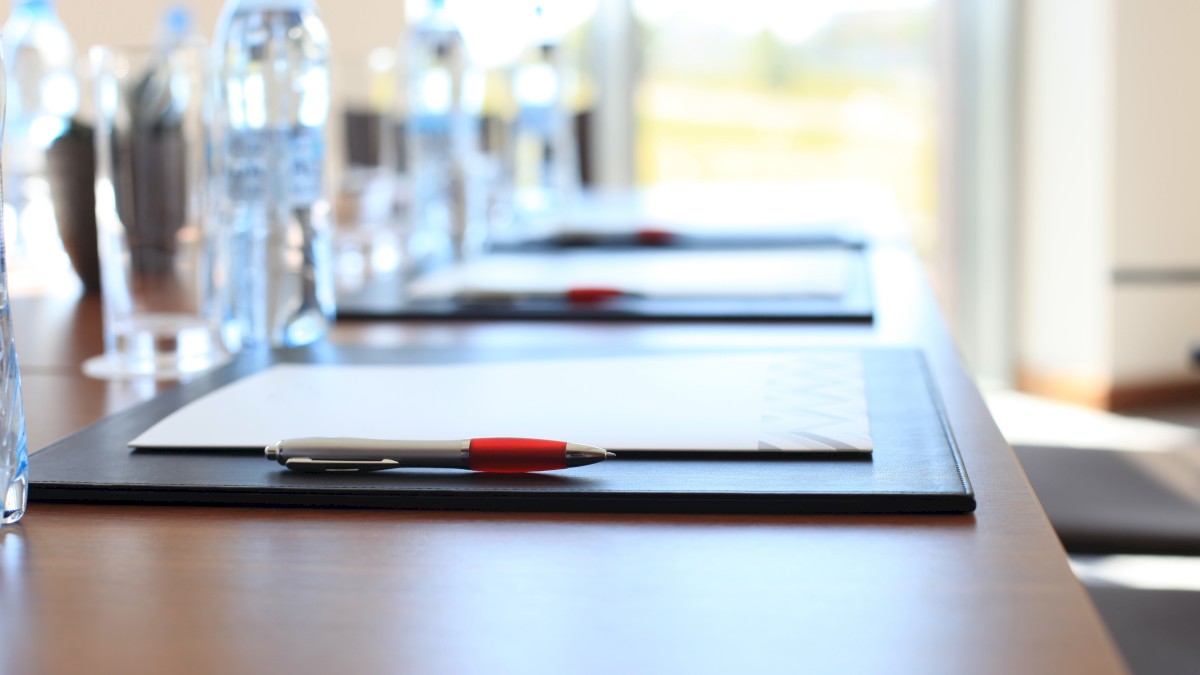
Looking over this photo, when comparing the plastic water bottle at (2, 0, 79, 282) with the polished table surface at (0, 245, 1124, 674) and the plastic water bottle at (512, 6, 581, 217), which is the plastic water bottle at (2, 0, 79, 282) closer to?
the plastic water bottle at (512, 6, 581, 217)

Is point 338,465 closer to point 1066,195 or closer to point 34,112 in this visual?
point 34,112

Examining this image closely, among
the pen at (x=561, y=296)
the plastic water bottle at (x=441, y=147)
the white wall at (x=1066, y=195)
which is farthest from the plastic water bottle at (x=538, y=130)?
the white wall at (x=1066, y=195)

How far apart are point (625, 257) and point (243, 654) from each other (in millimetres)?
1097

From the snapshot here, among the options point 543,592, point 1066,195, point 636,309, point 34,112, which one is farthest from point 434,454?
point 1066,195

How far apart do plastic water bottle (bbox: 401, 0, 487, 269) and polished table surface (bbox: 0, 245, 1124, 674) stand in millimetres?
964

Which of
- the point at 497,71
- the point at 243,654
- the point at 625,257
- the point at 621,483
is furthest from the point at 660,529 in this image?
the point at 497,71

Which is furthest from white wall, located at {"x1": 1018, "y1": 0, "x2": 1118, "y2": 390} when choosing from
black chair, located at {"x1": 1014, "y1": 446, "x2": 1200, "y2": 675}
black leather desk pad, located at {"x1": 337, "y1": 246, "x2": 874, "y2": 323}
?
black leather desk pad, located at {"x1": 337, "y1": 246, "x2": 874, "y2": 323}

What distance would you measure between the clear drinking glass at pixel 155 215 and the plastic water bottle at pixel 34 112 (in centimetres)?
65

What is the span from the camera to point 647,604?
425 mm

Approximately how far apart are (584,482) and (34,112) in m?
1.35

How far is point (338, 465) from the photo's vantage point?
22.7 inches

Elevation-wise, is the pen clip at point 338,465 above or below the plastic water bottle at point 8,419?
below

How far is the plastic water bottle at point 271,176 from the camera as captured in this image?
0.94 m

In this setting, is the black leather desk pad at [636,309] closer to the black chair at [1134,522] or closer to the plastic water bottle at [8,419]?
the black chair at [1134,522]
